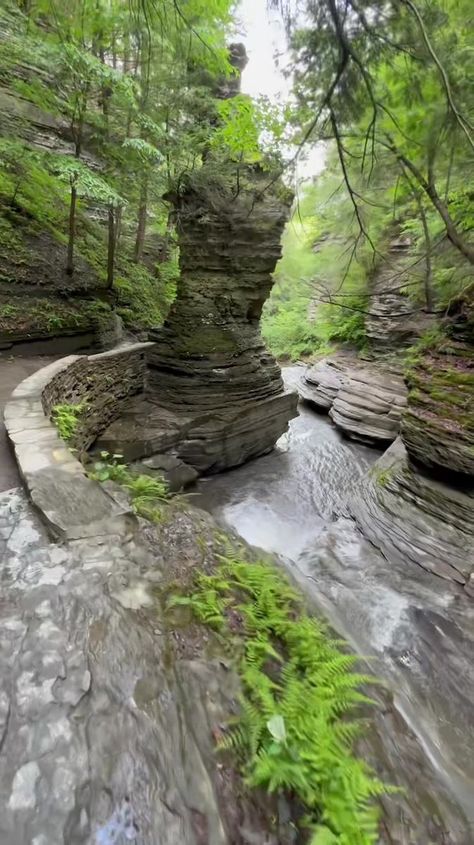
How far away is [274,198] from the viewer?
941cm

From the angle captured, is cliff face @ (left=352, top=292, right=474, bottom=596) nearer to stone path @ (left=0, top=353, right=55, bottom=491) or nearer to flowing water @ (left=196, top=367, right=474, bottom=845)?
flowing water @ (left=196, top=367, right=474, bottom=845)

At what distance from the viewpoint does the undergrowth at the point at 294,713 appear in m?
1.77

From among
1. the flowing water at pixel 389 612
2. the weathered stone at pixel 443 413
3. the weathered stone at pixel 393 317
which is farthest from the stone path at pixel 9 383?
the weathered stone at pixel 393 317

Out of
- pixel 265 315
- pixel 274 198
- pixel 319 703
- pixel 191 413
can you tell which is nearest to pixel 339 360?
pixel 274 198

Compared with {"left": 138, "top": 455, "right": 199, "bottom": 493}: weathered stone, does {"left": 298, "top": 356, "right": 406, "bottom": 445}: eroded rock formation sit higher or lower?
higher

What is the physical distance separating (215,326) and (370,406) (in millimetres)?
6191

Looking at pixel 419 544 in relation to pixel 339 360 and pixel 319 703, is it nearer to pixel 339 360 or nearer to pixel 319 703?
pixel 319 703

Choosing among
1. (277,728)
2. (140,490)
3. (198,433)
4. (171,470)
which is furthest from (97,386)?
(277,728)

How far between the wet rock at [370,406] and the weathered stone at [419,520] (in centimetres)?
360

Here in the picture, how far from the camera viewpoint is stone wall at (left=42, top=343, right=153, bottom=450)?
20.9 ft

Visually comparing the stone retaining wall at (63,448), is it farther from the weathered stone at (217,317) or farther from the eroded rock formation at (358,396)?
the eroded rock formation at (358,396)

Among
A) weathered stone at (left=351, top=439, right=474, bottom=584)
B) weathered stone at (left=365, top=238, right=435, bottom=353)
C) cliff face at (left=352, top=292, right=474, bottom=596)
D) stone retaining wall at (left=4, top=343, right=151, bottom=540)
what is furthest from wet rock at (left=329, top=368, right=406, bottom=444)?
stone retaining wall at (left=4, top=343, right=151, bottom=540)

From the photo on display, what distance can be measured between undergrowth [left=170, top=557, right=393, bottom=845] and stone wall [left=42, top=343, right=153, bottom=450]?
369cm

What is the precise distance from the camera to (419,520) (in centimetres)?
692
